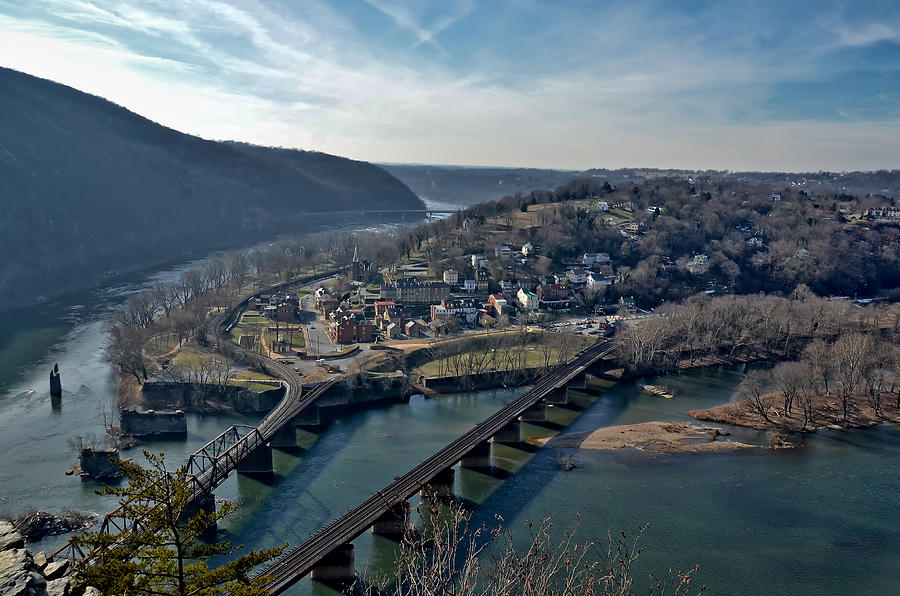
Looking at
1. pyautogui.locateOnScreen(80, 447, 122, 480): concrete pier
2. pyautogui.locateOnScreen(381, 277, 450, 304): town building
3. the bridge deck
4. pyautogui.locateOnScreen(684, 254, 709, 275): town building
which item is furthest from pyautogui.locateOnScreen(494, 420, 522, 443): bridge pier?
pyautogui.locateOnScreen(684, 254, 709, 275): town building

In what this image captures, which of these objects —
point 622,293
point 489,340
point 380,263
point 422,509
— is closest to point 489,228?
point 380,263

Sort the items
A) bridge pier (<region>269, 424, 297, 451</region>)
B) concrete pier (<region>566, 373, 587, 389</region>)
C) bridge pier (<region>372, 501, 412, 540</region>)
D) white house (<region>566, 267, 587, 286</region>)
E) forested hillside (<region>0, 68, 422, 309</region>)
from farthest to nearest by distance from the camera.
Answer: forested hillside (<region>0, 68, 422, 309</region>)
white house (<region>566, 267, 587, 286</region>)
concrete pier (<region>566, 373, 587, 389</region>)
bridge pier (<region>269, 424, 297, 451</region>)
bridge pier (<region>372, 501, 412, 540</region>)

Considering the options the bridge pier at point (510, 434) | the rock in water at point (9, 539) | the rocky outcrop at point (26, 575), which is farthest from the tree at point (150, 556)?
the bridge pier at point (510, 434)

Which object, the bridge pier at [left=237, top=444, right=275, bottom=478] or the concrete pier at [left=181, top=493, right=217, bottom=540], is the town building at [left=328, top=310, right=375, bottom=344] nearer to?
the bridge pier at [left=237, top=444, right=275, bottom=478]

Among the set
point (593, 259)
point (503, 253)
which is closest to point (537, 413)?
point (503, 253)

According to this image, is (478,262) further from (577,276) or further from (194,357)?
(194,357)

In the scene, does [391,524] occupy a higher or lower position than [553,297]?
lower
